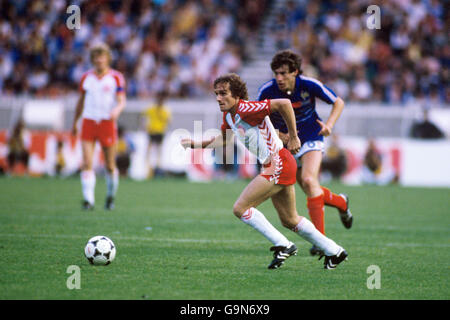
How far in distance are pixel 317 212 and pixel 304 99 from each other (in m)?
1.24

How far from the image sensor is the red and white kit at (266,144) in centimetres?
634

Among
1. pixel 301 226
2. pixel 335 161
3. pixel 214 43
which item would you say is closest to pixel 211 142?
pixel 301 226

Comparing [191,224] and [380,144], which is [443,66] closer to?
[380,144]

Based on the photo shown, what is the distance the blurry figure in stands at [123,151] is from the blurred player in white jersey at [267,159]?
14206 millimetres

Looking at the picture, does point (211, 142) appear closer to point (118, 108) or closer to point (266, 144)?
point (266, 144)

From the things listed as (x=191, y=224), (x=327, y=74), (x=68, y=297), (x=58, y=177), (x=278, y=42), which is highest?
(x=278, y=42)

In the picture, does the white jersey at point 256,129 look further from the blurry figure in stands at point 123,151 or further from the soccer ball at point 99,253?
the blurry figure in stands at point 123,151

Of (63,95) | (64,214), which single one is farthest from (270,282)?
(63,95)

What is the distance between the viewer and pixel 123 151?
20.5m

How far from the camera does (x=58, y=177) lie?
66.0 feet

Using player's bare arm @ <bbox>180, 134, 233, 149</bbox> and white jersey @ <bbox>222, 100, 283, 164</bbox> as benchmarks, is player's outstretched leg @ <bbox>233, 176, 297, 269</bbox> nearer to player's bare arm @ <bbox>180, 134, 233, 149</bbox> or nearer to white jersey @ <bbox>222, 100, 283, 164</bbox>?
white jersey @ <bbox>222, 100, 283, 164</bbox>

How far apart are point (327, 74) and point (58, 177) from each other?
347 inches

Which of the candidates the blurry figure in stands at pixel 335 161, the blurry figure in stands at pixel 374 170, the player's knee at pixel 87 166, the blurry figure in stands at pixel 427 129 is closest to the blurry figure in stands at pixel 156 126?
the blurry figure in stands at pixel 335 161

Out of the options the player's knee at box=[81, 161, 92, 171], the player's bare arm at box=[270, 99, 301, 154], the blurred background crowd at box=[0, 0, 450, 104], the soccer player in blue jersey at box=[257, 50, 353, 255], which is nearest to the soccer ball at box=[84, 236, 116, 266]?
the player's bare arm at box=[270, 99, 301, 154]
